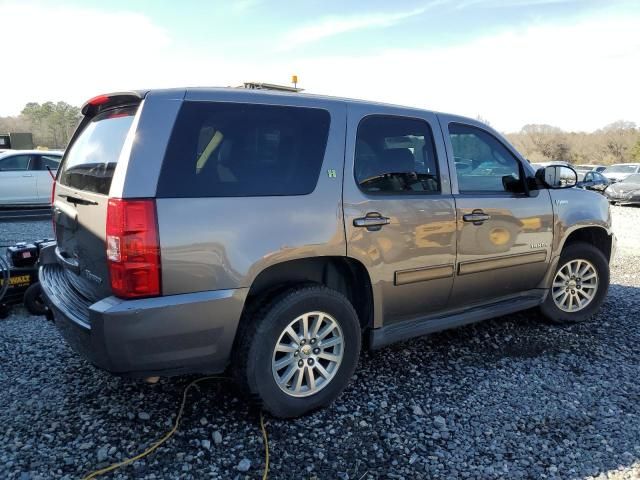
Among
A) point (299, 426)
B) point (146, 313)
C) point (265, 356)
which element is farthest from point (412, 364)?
point (146, 313)

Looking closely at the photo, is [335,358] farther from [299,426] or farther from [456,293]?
[456,293]

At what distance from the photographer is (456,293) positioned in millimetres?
3670

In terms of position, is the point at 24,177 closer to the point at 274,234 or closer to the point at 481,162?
the point at 274,234

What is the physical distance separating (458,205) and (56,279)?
2841mm

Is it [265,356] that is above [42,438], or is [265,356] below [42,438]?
above

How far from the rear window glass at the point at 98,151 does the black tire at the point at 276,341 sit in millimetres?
1079

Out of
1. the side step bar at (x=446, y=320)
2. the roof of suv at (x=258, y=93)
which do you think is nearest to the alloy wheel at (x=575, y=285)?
the side step bar at (x=446, y=320)

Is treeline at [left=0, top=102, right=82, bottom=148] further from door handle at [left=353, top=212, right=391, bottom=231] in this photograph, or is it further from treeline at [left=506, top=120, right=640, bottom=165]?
treeline at [left=506, top=120, right=640, bottom=165]

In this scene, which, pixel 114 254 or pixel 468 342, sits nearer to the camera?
pixel 114 254

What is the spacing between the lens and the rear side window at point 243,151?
8.31 ft

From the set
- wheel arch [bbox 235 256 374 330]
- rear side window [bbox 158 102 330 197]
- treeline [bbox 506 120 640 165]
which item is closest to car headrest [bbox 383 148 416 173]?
rear side window [bbox 158 102 330 197]

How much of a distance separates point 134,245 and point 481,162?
271cm

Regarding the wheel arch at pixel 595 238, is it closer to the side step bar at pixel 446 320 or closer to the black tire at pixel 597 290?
the black tire at pixel 597 290

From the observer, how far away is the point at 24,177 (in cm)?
1180
